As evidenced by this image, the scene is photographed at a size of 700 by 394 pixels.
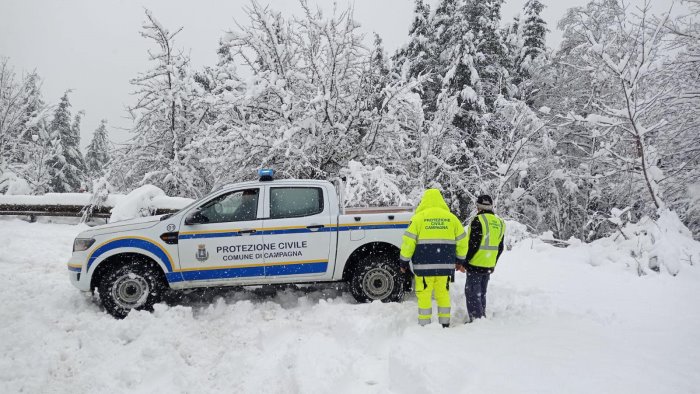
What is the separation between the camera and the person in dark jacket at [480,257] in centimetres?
518

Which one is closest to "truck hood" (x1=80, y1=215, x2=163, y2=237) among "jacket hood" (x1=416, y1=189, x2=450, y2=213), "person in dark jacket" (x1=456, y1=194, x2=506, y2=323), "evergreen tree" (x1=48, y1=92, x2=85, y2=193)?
"jacket hood" (x1=416, y1=189, x2=450, y2=213)

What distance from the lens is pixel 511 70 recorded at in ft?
73.5

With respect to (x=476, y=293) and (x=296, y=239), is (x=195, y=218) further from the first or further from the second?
(x=476, y=293)

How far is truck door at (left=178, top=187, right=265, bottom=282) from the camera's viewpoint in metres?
5.97

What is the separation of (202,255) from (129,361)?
71.8 inches

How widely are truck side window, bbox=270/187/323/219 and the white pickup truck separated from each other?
0.01 meters

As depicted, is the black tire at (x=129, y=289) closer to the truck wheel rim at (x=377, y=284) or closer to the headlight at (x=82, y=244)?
the headlight at (x=82, y=244)

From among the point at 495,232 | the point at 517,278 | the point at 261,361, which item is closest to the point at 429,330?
the point at 495,232

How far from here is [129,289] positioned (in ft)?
19.2

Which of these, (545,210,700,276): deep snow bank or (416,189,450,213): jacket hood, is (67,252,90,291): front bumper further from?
(545,210,700,276): deep snow bank

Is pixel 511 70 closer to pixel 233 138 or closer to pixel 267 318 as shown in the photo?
pixel 233 138

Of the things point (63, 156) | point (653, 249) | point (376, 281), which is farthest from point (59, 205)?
point (63, 156)

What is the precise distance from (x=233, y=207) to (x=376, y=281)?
235 cm

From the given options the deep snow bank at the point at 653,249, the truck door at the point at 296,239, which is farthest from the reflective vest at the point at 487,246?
the deep snow bank at the point at 653,249
